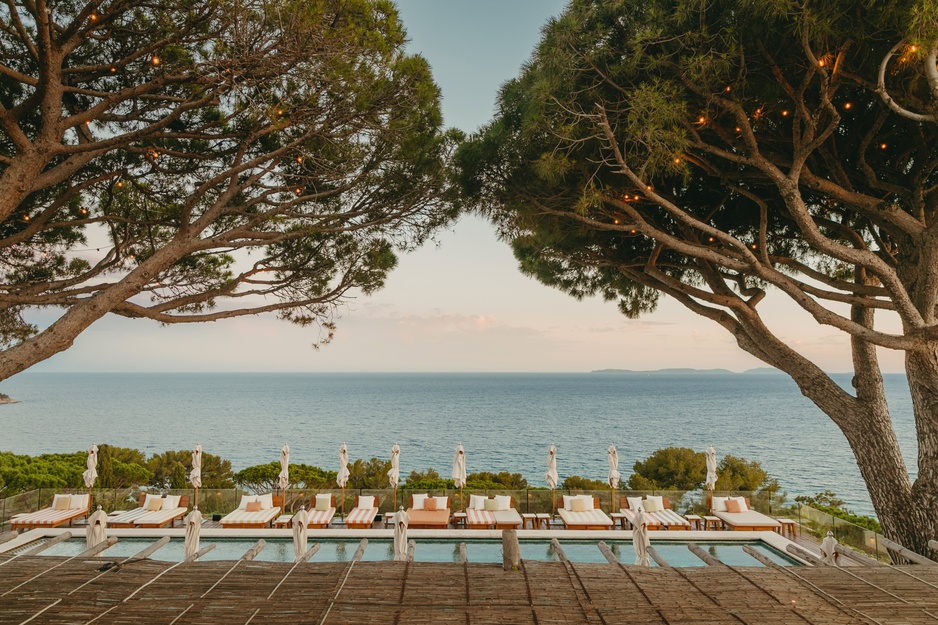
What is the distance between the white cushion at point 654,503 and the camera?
10.7 m

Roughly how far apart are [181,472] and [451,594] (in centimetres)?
1360

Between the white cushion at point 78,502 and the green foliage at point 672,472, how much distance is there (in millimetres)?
14150

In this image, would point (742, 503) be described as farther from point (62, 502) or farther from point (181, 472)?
point (181, 472)

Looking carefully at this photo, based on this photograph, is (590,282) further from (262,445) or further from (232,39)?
(262,445)

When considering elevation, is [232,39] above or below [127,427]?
above

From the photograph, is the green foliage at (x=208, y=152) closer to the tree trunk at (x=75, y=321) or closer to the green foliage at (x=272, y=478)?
the tree trunk at (x=75, y=321)

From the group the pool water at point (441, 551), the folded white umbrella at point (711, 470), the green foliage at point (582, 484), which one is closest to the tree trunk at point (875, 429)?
the pool water at point (441, 551)

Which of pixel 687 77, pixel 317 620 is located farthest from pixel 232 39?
pixel 317 620

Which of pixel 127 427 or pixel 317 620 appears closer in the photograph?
pixel 317 620

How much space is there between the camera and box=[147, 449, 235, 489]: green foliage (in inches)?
588

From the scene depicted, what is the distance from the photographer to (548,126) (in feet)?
20.1

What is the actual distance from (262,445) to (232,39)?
139ft

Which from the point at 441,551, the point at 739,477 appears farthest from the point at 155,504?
the point at 739,477

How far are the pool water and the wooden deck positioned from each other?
13.6ft
